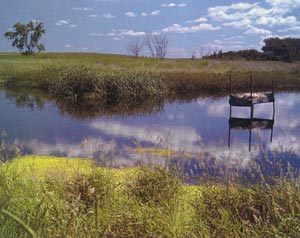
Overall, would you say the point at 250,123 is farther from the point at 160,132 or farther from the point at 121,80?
the point at 121,80

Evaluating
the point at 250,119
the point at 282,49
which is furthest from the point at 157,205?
the point at 282,49

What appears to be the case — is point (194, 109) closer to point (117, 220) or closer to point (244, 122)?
point (244, 122)

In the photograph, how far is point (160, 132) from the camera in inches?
407

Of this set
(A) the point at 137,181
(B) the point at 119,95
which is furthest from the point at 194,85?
(A) the point at 137,181

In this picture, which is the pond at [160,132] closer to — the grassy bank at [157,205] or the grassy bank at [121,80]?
the grassy bank at [157,205]

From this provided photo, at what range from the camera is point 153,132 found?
1036 cm

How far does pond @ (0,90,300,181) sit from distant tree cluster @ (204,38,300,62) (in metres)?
30.2

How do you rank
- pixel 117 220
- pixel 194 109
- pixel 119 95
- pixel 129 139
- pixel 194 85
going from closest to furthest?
pixel 117 220, pixel 129 139, pixel 194 109, pixel 119 95, pixel 194 85

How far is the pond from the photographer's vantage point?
6809 mm

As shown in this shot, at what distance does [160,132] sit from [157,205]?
632 cm

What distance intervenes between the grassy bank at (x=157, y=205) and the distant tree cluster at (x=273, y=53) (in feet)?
140

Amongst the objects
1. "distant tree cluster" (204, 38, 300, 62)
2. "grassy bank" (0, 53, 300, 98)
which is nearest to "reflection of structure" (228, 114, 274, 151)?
"grassy bank" (0, 53, 300, 98)

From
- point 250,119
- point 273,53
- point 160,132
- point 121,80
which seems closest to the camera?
point 160,132

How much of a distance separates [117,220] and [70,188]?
695mm
